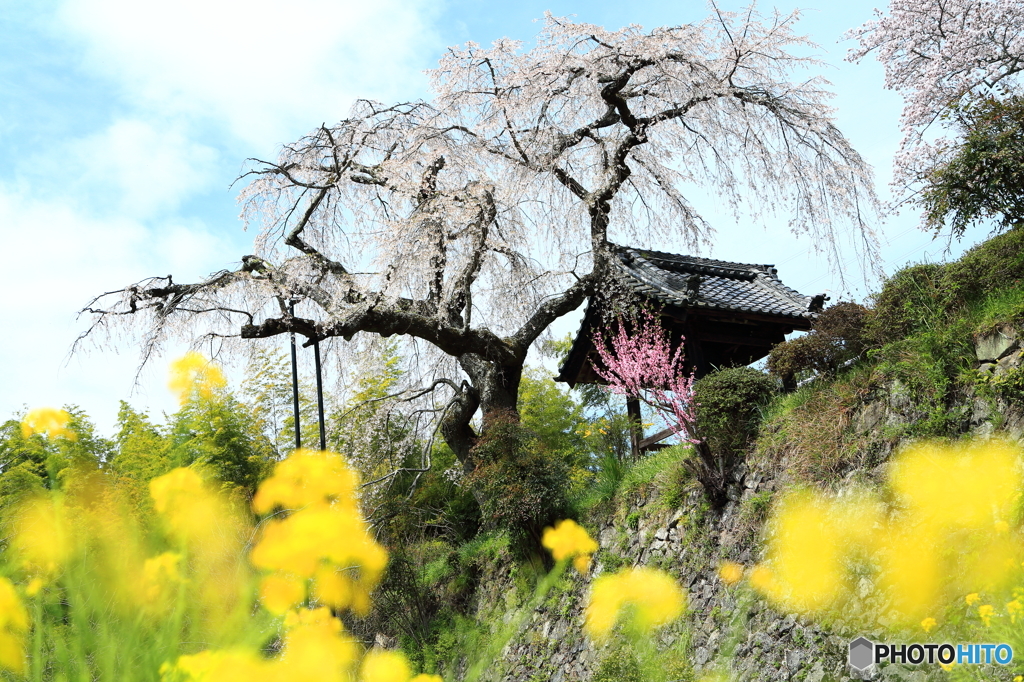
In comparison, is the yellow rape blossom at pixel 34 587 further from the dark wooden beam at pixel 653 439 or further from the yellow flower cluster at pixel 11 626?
the dark wooden beam at pixel 653 439

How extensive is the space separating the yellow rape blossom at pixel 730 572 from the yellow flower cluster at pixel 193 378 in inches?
205

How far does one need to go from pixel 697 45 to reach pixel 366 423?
7447mm

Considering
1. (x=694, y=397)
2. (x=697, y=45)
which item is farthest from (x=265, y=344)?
(x=697, y=45)

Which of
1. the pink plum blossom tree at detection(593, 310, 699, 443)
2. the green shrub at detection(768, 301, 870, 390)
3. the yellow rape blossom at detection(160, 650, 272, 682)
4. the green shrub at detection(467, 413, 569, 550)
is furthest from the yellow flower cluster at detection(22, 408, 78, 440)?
the green shrub at detection(467, 413, 569, 550)

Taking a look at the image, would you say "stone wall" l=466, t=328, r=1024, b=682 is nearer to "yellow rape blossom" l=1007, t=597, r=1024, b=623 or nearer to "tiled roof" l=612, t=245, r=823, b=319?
"yellow rape blossom" l=1007, t=597, r=1024, b=623

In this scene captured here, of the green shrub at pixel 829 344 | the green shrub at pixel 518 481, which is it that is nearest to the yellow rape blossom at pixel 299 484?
the green shrub at pixel 829 344

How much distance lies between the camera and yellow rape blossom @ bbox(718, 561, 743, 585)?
19.2 feet

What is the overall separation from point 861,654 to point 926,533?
2.83 ft

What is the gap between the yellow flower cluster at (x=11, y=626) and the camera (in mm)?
1150

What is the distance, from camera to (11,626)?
3.95ft

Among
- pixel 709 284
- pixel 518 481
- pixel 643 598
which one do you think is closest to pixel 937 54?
pixel 709 284

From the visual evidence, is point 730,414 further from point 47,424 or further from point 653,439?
point 47,424

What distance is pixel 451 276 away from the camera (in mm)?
11656

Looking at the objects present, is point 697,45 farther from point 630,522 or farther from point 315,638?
point 315,638
